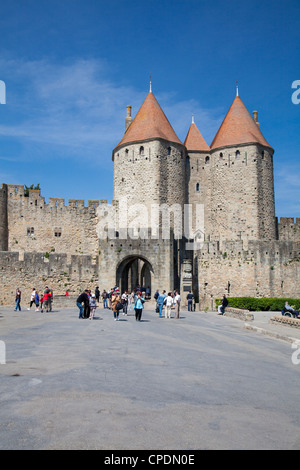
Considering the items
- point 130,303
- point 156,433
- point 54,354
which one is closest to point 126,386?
point 156,433

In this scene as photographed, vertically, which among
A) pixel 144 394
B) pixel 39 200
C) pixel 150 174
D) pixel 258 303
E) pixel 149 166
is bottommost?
pixel 258 303

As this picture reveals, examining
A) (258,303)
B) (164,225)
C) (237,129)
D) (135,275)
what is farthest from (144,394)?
(237,129)

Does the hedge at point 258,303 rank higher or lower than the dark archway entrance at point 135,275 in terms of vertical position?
lower

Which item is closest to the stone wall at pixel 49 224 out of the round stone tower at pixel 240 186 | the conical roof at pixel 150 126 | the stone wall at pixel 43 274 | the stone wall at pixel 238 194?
the stone wall at pixel 43 274

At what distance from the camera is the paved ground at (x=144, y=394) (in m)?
4.52

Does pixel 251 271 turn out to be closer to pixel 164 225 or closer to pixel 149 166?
pixel 164 225

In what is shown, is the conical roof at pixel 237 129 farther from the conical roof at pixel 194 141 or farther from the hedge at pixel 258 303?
the hedge at pixel 258 303

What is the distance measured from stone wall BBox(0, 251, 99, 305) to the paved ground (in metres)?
15.8

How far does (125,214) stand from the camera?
34031 millimetres

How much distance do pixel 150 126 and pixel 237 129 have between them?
23.7 feet

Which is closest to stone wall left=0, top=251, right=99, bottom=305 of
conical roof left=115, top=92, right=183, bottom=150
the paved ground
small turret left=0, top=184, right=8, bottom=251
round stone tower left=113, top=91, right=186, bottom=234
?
small turret left=0, top=184, right=8, bottom=251

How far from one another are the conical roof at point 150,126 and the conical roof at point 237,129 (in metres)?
3.84

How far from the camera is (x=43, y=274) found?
89.2 ft
